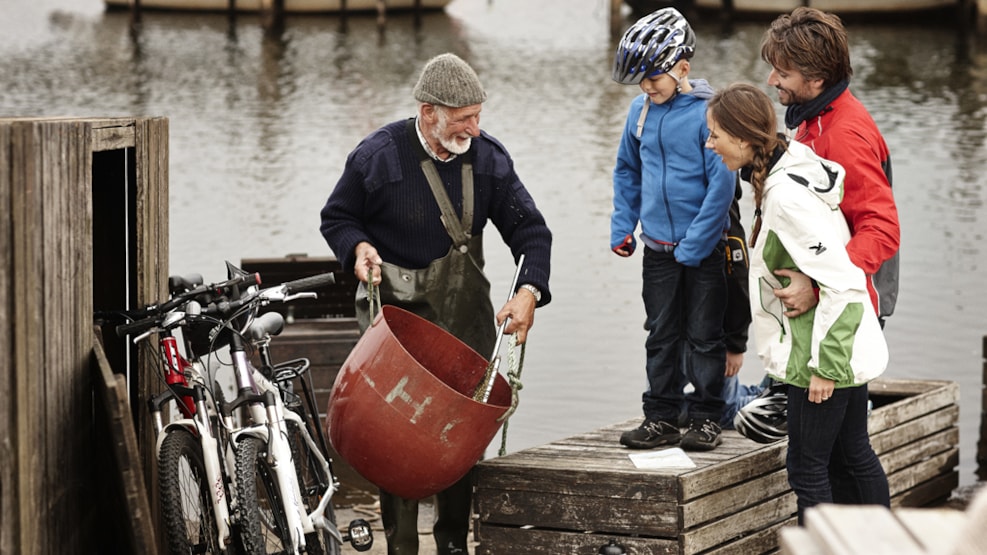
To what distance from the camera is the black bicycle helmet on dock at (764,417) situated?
16.6 ft

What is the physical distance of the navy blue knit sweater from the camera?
4.95 metres

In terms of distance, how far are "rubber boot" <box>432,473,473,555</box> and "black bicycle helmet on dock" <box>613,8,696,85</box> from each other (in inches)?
57.4

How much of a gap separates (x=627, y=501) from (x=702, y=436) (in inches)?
19.6

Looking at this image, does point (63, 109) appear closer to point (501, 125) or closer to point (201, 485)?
point (501, 125)

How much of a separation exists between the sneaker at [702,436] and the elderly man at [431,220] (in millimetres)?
721

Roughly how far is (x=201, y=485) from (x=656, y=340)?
5.41 ft

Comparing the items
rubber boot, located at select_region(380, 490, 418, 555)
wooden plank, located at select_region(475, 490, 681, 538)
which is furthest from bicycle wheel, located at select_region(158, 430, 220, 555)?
wooden plank, located at select_region(475, 490, 681, 538)

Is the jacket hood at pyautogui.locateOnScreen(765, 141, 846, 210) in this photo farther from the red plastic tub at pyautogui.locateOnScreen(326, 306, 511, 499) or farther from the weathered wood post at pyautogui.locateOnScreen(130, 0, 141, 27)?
the weathered wood post at pyautogui.locateOnScreen(130, 0, 141, 27)

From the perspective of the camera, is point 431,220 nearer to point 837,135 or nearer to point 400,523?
point 400,523

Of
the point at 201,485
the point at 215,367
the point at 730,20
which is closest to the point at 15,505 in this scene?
the point at 201,485

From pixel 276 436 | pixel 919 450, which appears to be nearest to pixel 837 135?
pixel 276 436

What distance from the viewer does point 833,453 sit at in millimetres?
4660

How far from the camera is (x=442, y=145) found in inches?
194

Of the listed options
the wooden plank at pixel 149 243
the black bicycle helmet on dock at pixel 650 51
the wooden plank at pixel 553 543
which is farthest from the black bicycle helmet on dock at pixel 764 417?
the wooden plank at pixel 149 243
